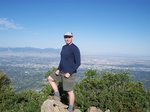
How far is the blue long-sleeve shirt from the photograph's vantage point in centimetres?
906

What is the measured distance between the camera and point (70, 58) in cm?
926

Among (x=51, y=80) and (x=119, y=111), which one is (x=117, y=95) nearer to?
(x=119, y=111)

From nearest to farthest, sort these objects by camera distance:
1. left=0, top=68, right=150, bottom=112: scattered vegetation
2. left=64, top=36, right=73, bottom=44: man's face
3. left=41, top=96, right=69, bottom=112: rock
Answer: left=64, top=36, right=73, bottom=44: man's face < left=41, top=96, right=69, bottom=112: rock < left=0, top=68, right=150, bottom=112: scattered vegetation

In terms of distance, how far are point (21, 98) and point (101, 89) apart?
8.52 meters

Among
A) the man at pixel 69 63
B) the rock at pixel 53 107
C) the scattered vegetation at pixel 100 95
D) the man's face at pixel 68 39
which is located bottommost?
the scattered vegetation at pixel 100 95

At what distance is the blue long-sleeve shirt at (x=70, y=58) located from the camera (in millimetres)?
9062

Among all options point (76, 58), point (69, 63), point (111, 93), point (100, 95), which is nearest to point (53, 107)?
point (69, 63)

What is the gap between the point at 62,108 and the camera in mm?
9422

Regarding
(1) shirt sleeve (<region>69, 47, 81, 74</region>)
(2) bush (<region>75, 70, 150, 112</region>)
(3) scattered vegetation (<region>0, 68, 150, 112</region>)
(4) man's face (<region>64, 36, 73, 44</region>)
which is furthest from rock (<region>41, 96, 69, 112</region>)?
(2) bush (<region>75, 70, 150, 112</region>)

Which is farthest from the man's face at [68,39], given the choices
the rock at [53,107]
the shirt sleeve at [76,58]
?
the rock at [53,107]

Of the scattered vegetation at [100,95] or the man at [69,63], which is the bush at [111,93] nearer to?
the scattered vegetation at [100,95]

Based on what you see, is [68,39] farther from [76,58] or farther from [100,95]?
[100,95]

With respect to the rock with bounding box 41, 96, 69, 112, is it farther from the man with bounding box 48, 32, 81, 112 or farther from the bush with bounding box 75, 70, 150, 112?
the bush with bounding box 75, 70, 150, 112

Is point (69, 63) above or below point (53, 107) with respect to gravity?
above
